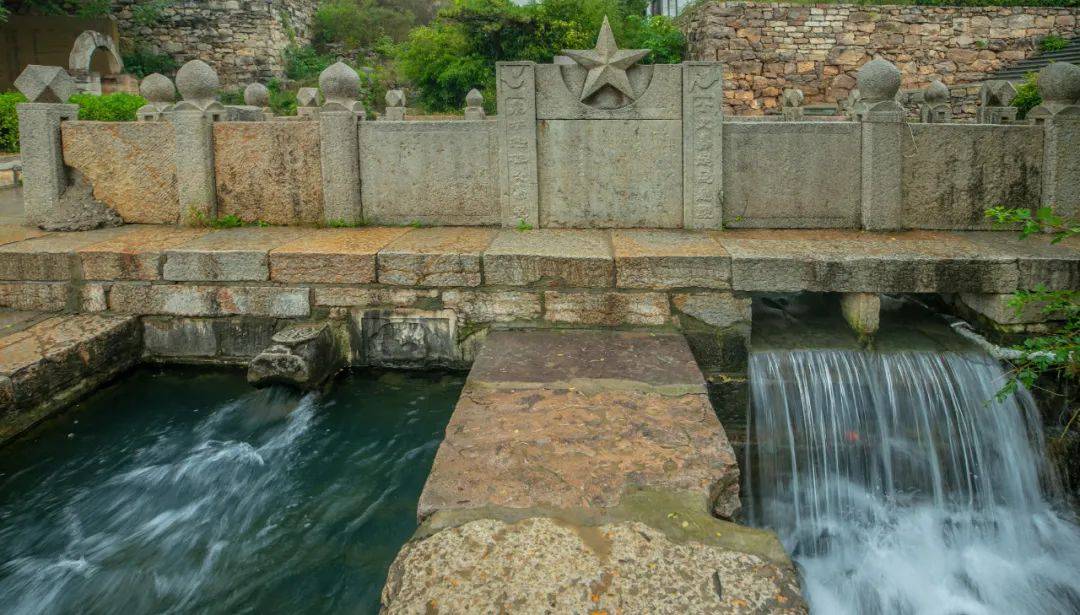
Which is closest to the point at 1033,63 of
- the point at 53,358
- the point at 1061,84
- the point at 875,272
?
the point at 1061,84

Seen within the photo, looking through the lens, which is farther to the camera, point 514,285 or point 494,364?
point 514,285

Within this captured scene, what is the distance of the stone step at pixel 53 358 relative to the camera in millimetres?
4430

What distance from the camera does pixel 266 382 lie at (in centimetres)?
486

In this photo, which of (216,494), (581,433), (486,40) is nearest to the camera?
(581,433)

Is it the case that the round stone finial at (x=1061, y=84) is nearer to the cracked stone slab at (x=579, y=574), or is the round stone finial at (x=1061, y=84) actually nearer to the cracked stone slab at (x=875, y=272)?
the cracked stone slab at (x=875, y=272)

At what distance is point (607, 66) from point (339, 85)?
2252mm

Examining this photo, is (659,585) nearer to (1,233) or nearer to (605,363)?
(605,363)

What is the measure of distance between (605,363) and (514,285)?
105 cm

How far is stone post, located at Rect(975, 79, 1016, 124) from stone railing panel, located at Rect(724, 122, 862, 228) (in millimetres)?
6472

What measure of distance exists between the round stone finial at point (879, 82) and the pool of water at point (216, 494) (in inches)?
151

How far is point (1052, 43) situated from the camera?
19250mm

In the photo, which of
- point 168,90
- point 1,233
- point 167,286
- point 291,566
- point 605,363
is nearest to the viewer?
point 291,566

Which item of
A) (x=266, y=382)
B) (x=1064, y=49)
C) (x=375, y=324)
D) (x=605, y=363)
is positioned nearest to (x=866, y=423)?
(x=605, y=363)

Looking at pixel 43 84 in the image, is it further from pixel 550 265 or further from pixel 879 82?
pixel 879 82
